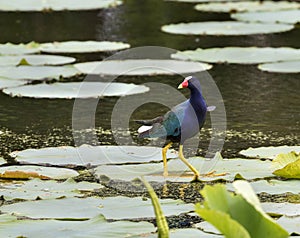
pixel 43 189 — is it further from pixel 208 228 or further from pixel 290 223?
pixel 290 223

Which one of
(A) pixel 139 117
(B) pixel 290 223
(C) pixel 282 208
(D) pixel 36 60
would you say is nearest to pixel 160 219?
(B) pixel 290 223

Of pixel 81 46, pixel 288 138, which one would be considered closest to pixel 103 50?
pixel 81 46

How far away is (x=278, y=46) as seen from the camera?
7.14 m

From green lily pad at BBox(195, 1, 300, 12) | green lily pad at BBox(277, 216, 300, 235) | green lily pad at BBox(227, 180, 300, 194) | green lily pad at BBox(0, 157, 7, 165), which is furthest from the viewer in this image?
green lily pad at BBox(195, 1, 300, 12)

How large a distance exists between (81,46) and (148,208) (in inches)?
158

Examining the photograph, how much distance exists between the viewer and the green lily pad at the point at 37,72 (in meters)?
5.86

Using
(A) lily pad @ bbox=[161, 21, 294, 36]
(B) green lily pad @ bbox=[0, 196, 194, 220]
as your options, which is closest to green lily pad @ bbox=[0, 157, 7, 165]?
(B) green lily pad @ bbox=[0, 196, 194, 220]

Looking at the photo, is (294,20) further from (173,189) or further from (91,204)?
(91,204)

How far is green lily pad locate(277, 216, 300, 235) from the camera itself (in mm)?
2799

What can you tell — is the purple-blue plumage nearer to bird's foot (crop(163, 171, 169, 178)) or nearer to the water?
bird's foot (crop(163, 171, 169, 178))

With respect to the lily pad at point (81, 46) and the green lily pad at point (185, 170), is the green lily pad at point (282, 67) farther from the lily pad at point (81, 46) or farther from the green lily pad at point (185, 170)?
the green lily pad at point (185, 170)

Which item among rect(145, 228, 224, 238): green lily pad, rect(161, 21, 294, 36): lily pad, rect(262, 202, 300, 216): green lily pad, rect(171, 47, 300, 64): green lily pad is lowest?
rect(161, 21, 294, 36): lily pad

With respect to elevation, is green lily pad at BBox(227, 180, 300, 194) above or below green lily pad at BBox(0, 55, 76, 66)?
above

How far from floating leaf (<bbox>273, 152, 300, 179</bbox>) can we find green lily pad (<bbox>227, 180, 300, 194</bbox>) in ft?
0.13
